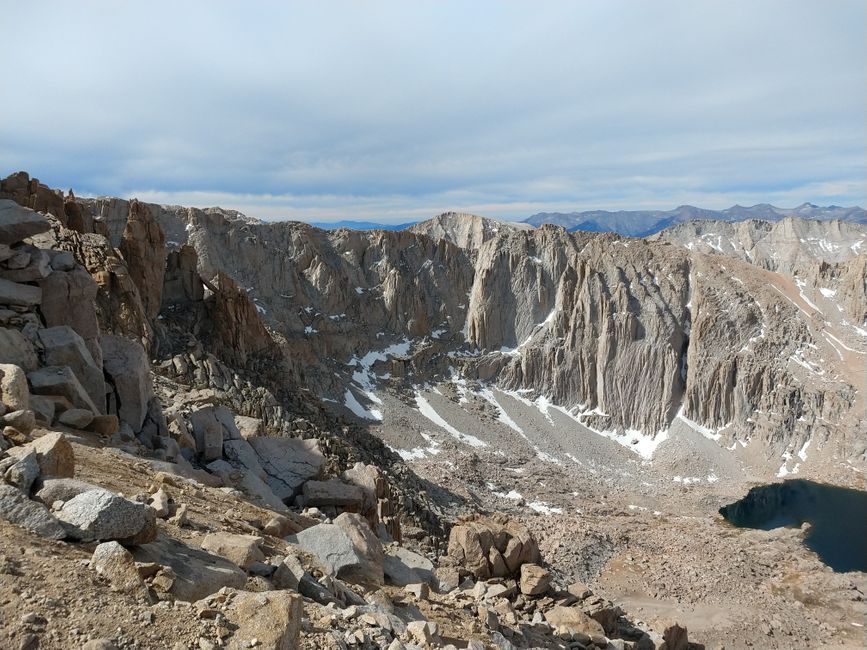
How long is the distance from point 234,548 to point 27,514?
281 centimetres

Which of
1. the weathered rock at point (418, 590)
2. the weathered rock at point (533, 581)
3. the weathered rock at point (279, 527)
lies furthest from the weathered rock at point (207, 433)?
the weathered rock at point (533, 581)

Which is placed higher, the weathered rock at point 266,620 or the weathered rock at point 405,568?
the weathered rock at point 266,620

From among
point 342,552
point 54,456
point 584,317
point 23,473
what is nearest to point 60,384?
point 54,456

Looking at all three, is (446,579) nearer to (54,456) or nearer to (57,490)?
(54,456)

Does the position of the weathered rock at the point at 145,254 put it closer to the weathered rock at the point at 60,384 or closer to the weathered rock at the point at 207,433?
the weathered rock at the point at 207,433

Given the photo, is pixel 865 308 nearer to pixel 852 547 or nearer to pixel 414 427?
pixel 852 547

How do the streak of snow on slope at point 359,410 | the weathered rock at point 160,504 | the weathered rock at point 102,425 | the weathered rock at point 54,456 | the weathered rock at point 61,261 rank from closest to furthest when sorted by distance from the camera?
the weathered rock at point 54,456 → the weathered rock at point 160,504 → the weathered rock at point 102,425 → the weathered rock at point 61,261 → the streak of snow on slope at point 359,410

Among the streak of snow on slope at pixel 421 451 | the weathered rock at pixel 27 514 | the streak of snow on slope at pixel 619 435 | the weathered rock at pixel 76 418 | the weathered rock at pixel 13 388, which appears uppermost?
the weathered rock at pixel 13 388

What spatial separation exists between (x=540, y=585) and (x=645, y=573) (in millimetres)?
31335

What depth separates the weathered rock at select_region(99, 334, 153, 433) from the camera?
48.8 ft

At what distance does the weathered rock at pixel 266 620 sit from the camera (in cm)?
621

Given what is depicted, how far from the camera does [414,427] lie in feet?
252

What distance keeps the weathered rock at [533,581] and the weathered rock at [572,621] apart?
97cm

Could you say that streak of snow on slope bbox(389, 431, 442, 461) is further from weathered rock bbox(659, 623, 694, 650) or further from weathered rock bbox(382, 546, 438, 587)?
weathered rock bbox(382, 546, 438, 587)
